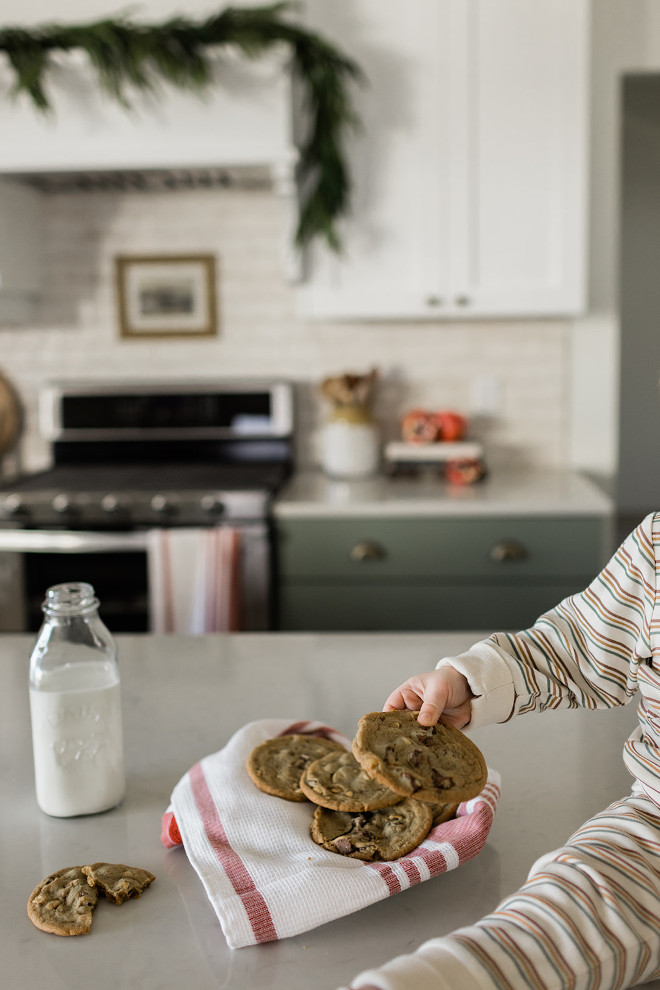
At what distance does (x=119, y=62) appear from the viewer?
2.68m

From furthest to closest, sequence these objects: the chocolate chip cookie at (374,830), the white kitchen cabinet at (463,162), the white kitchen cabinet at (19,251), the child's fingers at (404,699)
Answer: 1. the white kitchen cabinet at (19,251)
2. the white kitchen cabinet at (463,162)
3. the child's fingers at (404,699)
4. the chocolate chip cookie at (374,830)

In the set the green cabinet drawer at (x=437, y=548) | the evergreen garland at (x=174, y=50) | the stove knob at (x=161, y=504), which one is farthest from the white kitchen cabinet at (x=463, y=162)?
the stove knob at (x=161, y=504)

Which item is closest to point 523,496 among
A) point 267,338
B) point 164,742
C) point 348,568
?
point 348,568

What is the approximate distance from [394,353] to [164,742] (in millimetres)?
2367

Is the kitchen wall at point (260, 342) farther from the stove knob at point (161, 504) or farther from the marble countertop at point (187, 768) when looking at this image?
the marble countertop at point (187, 768)

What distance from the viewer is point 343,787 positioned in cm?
86

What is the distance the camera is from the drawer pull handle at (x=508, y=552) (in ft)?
8.80

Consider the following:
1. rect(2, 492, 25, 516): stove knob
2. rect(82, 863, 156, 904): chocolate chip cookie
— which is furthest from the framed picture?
rect(82, 863, 156, 904): chocolate chip cookie

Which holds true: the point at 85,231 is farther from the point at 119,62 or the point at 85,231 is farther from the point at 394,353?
the point at 394,353

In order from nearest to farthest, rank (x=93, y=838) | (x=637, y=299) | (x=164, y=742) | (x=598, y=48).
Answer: (x=93, y=838) < (x=164, y=742) < (x=598, y=48) < (x=637, y=299)

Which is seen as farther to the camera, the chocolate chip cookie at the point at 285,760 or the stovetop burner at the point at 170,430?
the stovetop burner at the point at 170,430

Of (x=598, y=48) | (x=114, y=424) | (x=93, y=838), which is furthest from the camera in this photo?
(x=114, y=424)

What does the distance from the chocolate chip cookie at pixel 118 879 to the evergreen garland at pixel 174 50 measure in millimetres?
2371

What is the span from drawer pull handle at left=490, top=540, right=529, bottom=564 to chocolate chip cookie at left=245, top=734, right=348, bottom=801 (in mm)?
1757
